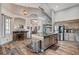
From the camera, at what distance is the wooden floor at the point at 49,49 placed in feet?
7.38

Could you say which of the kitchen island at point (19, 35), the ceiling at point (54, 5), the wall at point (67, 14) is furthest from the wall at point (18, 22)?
the wall at point (67, 14)

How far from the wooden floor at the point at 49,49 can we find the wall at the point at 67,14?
45cm

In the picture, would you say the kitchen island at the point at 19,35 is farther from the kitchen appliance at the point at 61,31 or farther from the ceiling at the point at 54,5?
the kitchen appliance at the point at 61,31

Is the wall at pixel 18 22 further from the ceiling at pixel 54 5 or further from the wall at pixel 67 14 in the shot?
the wall at pixel 67 14

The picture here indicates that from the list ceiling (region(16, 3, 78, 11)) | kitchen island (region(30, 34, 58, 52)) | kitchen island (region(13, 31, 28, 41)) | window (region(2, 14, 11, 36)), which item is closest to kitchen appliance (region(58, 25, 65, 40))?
kitchen island (region(30, 34, 58, 52))

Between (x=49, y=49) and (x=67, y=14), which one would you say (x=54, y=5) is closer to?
(x=67, y=14)

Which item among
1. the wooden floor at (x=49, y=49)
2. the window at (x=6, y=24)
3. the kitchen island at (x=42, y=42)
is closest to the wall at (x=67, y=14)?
the kitchen island at (x=42, y=42)

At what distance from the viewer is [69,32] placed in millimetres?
2264

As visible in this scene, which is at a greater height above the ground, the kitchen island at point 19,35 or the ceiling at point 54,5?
the ceiling at point 54,5

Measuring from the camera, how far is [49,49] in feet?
7.45

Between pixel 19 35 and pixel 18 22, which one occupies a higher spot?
pixel 18 22

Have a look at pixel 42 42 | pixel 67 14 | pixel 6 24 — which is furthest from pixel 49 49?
pixel 6 24

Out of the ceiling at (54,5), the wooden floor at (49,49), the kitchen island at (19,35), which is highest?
the ceiling at (54,5)

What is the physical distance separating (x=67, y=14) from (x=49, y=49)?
741mm
